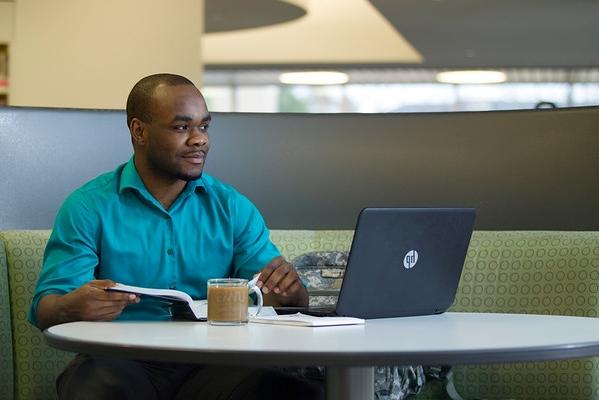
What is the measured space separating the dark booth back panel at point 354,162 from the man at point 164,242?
0.58 m

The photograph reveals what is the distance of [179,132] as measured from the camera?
2.44 meters

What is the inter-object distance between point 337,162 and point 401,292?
123 cm

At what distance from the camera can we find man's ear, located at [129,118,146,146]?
99.3 inches

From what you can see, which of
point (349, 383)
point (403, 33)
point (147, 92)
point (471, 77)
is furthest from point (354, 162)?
point (403, 33)

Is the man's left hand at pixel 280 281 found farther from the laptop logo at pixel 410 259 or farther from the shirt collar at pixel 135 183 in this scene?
the shirt collar at pixel 135 183

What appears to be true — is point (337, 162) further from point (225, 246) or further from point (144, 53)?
point (144, 53)

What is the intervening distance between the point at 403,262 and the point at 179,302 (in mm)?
429

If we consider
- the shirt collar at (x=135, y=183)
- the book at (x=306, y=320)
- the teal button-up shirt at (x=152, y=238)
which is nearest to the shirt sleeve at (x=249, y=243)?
the teal button-up shirt at (x=152, y=238)

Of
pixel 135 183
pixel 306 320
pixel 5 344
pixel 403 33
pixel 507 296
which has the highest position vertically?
pixel 403 33

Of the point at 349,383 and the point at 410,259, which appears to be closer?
the point at 349,383

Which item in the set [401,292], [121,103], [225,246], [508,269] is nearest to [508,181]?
[508,269]

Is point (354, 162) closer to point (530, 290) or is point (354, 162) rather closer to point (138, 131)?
point (530, 290)

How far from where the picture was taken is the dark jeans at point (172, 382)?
80.0 inches

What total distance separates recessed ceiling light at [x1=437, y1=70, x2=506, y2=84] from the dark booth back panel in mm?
3810
